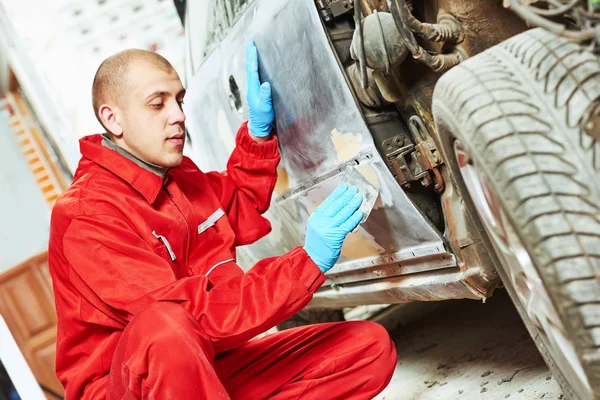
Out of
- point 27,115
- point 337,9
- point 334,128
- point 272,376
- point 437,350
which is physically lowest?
point 437,350

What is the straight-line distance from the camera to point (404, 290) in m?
1.76

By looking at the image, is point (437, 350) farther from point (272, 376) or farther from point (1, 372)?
point (1, 372)

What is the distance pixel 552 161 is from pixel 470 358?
4.57 feet

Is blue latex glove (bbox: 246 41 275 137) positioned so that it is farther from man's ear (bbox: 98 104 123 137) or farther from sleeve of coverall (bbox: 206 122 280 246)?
man's ear (bbox: 98 104 123 137)

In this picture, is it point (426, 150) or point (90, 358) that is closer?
point (426, 150)

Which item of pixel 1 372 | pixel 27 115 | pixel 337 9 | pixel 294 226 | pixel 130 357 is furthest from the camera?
pixel 27 115

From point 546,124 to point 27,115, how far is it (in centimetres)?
470

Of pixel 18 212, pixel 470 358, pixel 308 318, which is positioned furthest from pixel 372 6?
pixel 18 212

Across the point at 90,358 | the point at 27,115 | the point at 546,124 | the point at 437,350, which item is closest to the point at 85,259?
the point at 90,358

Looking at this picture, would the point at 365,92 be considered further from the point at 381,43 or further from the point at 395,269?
the point at 395,269

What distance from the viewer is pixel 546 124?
0.94m

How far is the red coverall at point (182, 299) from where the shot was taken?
4.59 feet

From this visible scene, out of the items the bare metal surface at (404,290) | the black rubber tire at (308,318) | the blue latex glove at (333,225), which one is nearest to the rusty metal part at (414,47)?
the blue latex glove at (333,225)

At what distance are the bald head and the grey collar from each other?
12 cm
